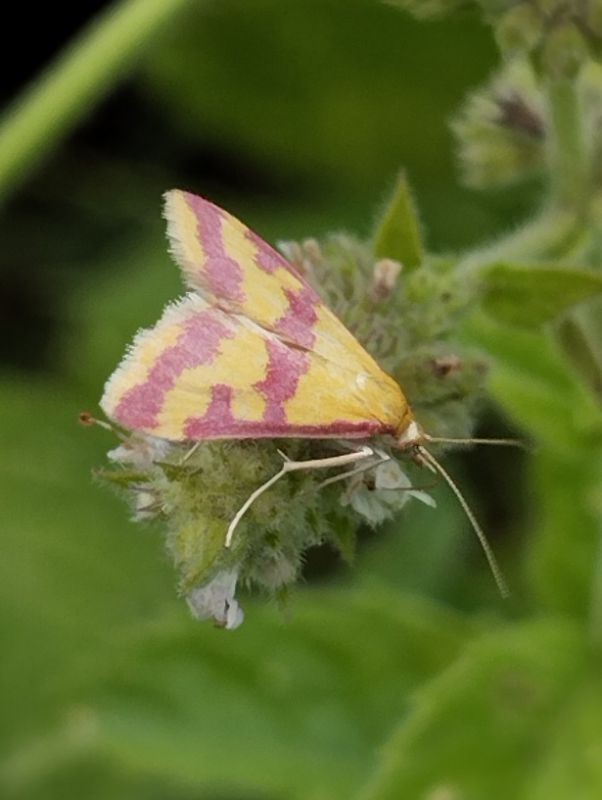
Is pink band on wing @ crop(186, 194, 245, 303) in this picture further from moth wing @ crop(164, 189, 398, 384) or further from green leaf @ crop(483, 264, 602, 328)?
green leaf @ crop(483, 264, 602, 328)

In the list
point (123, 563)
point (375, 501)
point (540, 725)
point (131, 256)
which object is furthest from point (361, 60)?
point (375, 501)

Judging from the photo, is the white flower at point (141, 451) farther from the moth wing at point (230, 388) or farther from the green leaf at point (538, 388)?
the green leaf at point (538, 388)

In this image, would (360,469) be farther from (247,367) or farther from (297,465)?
(247,367)

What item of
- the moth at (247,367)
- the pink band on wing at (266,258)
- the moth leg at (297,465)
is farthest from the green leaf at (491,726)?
the pink band on wing at (266,258)

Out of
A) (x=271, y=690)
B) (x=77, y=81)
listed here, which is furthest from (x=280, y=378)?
(x=77, y=81)

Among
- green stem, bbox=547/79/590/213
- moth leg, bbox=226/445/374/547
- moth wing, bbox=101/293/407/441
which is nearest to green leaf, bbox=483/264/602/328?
green stem, bbox=547/79/590/213

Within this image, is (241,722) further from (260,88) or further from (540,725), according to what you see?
(260,88)
